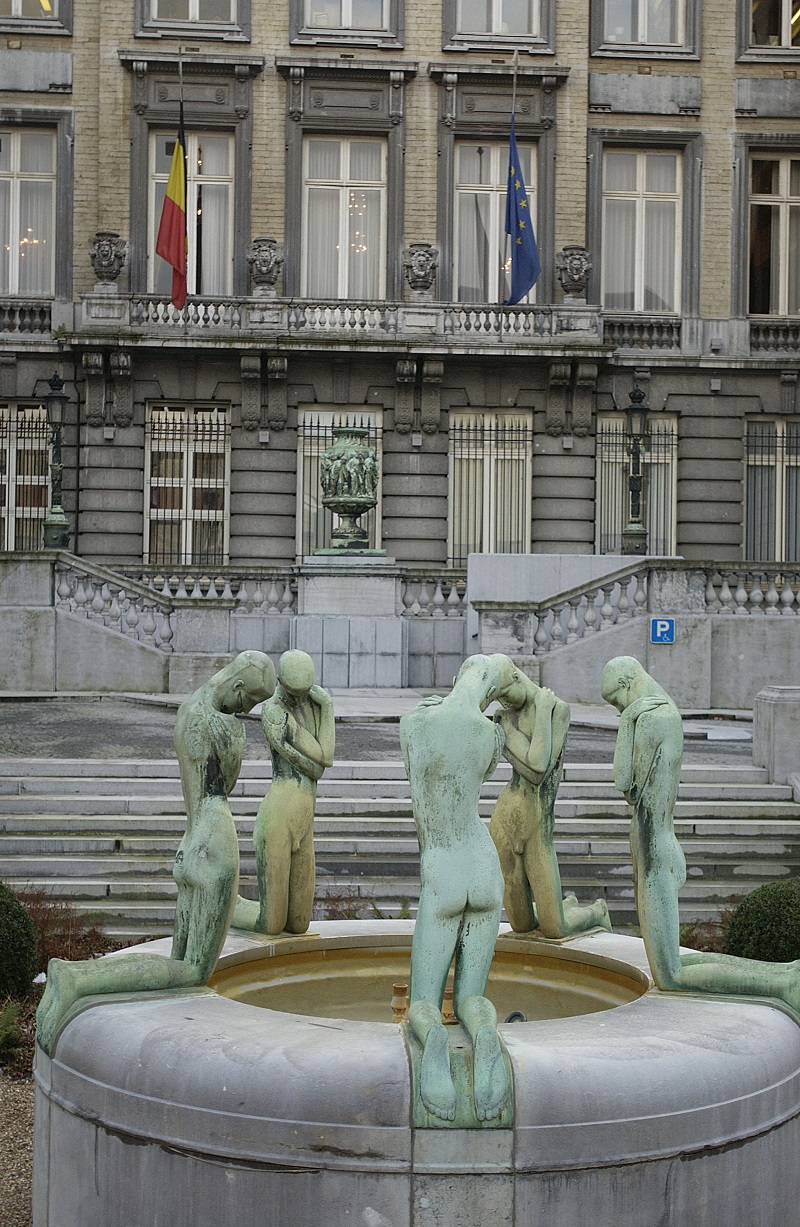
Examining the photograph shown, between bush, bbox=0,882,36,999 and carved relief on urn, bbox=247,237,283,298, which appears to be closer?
bush, bbox=0,882,36,999

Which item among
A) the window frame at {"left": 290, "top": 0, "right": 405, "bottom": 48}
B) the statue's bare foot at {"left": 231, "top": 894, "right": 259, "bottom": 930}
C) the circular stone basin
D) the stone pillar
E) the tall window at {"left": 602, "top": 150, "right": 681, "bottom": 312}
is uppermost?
the window frame at {"left": 290, "top": 0, "right": 405, "bottom": 48}

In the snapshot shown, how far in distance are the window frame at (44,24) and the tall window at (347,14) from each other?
438 centimetres

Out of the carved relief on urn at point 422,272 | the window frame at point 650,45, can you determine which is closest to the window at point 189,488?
the carved relief on urn at point 422,272

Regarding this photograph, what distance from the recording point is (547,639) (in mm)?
22656

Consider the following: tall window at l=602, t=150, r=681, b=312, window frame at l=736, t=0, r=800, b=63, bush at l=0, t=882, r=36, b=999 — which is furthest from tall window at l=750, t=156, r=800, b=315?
bush at l=0, t=882, r=36, b=999

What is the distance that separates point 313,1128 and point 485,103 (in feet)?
92.6

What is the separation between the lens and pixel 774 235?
32.5 metres

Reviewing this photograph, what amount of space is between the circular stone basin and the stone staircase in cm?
420

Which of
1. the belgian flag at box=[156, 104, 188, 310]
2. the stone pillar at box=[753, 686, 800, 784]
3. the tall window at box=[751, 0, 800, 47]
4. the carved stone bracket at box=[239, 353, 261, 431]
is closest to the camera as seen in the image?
the stone pillar at box=[753, 686, 800, 784]

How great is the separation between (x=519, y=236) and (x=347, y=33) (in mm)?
5796

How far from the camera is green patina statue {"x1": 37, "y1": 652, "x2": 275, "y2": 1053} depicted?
6430mm

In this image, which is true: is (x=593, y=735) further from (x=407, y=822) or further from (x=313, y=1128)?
(x=313, y=1128)

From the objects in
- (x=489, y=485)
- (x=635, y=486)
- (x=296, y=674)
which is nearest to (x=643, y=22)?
(x=489, y=485)

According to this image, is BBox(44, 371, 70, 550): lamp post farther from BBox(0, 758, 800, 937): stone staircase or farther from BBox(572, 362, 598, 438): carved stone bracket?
BBox(0, 758, 800, 937): stone staircase
